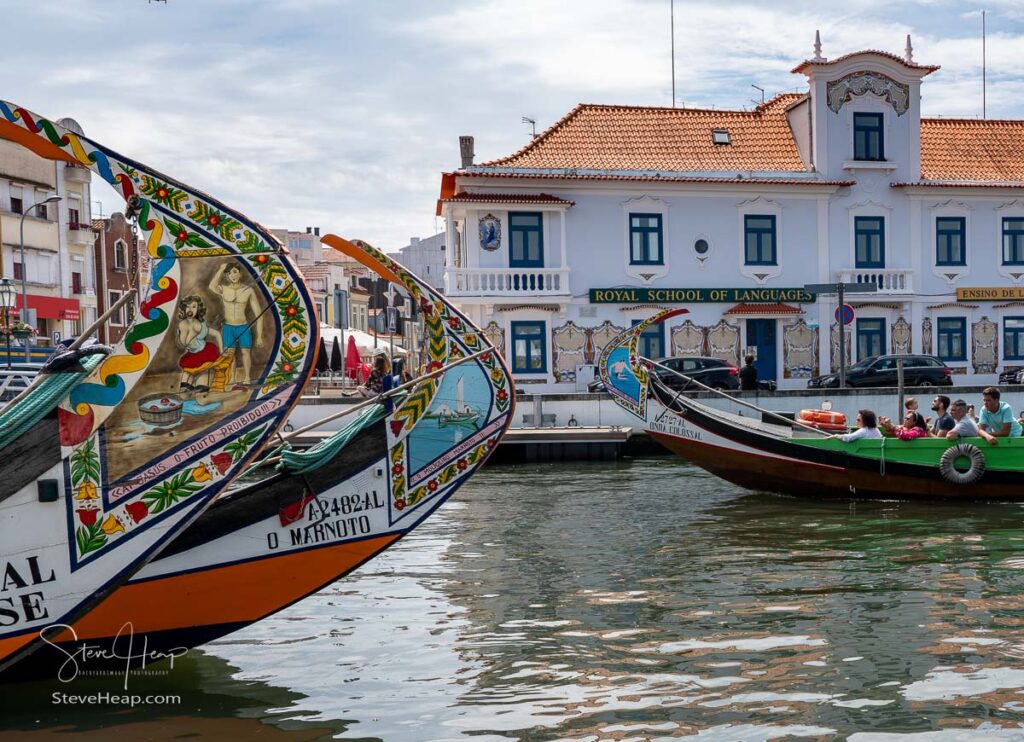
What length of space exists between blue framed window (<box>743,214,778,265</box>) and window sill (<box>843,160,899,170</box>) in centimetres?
284

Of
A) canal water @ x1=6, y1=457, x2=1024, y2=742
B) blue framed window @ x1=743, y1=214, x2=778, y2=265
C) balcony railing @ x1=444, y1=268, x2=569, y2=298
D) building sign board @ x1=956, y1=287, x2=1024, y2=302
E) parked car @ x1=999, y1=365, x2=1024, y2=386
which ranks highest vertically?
blue framed window @ x1=743, y1=214, x2=778, y2=265

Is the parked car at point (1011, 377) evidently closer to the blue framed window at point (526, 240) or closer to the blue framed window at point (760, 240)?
the blue framed window at point (760, 240)

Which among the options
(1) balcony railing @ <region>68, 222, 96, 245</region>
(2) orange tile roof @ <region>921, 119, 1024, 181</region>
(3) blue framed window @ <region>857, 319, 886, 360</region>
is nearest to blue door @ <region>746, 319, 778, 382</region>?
(3) blue framed window @ <region>857, 319, 886, 360</region>

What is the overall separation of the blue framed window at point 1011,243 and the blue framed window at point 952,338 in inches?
100

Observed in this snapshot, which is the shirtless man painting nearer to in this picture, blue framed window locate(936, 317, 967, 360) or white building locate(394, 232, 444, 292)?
blue framed window locate(936, 317, 967, 360)

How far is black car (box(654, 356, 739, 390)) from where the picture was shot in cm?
3036

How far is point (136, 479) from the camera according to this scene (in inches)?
315

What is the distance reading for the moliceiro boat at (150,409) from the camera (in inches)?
308

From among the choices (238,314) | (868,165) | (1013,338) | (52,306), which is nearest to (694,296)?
(868,165)

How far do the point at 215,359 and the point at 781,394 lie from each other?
21.4m

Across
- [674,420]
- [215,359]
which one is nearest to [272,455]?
[215,359]

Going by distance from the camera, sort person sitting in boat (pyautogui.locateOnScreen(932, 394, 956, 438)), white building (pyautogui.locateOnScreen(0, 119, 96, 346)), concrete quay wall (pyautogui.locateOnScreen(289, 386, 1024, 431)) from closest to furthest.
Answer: person sitting in boat (pyautogui.locateOnScreen(932, 394, 956, 438)) < concrete quay wall (pyautogui.locateOnScreen(289, 386, 1024, 431)) < white building (pyautogui.locateOnScreen(0, 119, 96, 346))

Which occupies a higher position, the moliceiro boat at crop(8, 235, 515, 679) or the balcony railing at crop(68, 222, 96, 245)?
the balcony railing at crop(68, 222, 96, 245)

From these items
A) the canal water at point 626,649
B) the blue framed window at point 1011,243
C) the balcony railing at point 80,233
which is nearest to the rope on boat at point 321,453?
the canal water at point 626,649
